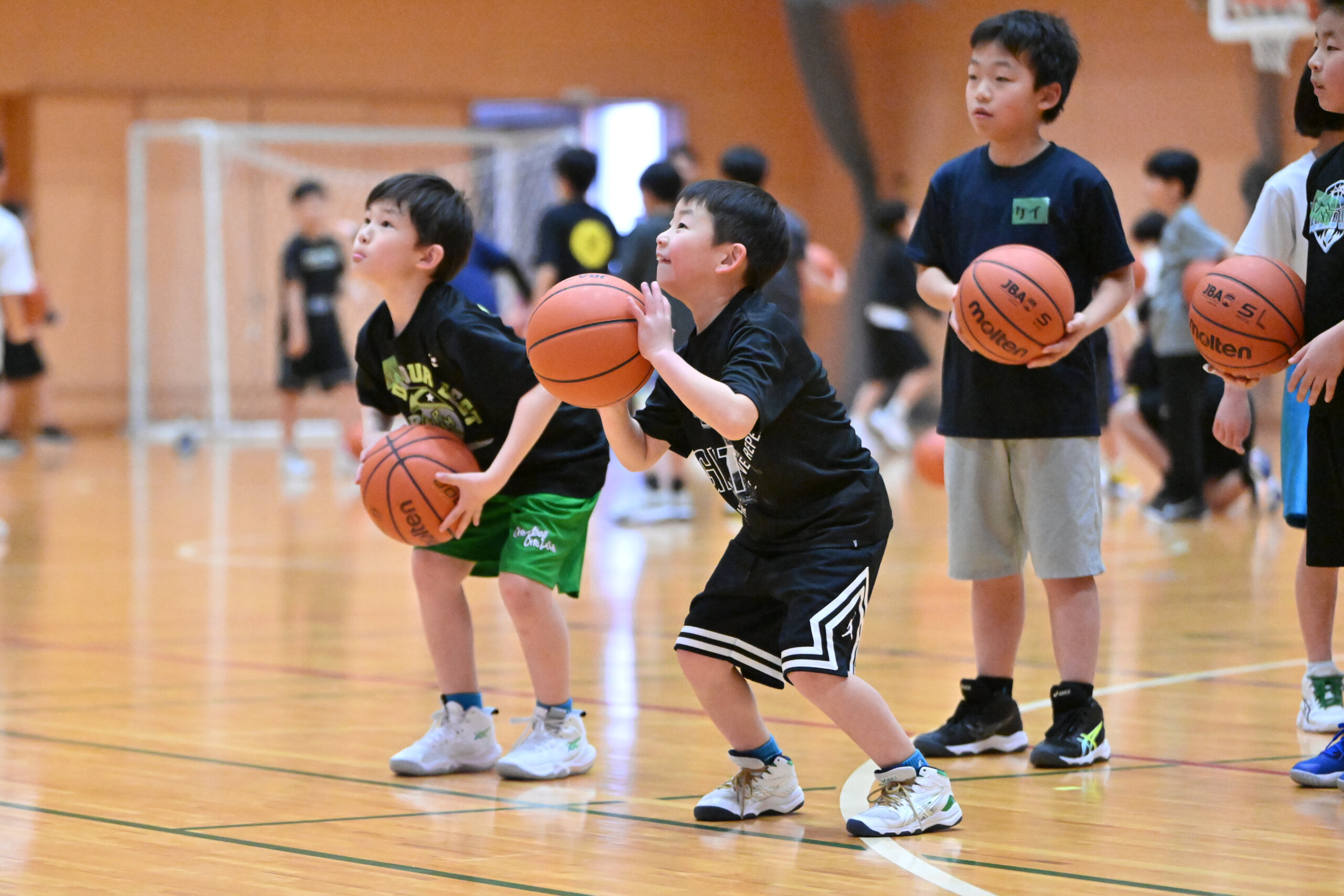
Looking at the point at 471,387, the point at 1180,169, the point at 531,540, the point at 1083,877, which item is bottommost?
the point at 1083,877

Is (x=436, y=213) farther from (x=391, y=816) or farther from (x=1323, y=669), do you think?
(x=1323, y=669)

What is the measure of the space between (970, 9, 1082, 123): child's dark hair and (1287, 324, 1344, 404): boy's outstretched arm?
2.58ft

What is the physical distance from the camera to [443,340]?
360 cm

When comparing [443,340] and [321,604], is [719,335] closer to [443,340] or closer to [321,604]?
[443,340]

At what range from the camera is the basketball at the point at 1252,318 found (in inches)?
137

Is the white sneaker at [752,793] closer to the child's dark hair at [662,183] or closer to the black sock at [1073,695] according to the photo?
the black sock at [1073,695]

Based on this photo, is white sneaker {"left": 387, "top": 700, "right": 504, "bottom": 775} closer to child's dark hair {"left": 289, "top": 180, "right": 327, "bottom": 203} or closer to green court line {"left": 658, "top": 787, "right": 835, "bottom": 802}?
green court line {"left": 658, "top": 787, "right": 835, "bottom": 802}

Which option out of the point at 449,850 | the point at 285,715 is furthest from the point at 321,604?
the point at 449,850

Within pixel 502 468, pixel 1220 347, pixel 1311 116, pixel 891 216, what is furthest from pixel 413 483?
pixel 891 216

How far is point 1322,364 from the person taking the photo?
10.7ft

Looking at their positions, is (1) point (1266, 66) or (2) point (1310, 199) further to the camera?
(1) point (1266, 66)

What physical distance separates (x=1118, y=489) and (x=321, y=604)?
5478 millimetres

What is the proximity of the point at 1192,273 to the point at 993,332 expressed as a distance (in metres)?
4.99

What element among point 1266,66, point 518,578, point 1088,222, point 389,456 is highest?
point 1266,66
